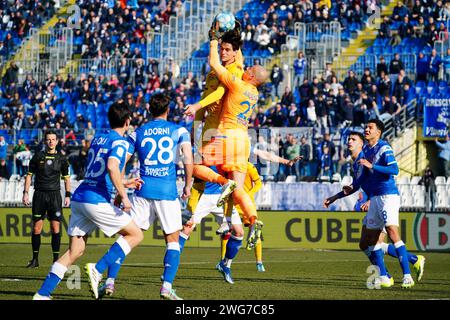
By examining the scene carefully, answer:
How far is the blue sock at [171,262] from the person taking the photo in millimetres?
11859

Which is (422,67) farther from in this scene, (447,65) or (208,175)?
(208,175)

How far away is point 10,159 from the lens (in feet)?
111

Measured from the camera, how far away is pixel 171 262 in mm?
11938

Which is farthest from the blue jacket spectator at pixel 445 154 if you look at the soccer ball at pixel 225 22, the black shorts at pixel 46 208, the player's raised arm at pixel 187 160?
the player's raised arm at pixel 187 160

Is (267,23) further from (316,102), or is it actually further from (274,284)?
(274,284)

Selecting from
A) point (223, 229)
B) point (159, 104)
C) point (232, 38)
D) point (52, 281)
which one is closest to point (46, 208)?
point (223, 229)

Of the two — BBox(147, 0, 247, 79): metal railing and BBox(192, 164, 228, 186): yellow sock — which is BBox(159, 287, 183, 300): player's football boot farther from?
BBox(147, 0, 247, 79): metal railing

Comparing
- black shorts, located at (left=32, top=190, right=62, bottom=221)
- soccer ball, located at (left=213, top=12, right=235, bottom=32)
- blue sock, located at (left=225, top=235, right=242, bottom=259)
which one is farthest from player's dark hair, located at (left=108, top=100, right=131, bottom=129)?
black shorts, located at (left=32, top=190, right=62, bottom=221)

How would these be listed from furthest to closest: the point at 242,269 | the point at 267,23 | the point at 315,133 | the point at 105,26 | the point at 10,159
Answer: the point at 105,26, the point at 267,23, the point at 10,159, the point at 315,133, the point at 242,269

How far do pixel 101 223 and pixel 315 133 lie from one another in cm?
1882

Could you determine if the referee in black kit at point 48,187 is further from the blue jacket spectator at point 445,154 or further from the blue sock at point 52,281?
the blue jacket spectator at point 445,154

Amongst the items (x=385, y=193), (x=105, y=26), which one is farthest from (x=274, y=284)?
(x=105, y=26)

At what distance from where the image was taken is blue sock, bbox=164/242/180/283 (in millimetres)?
11859

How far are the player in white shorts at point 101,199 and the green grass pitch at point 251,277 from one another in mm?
839
